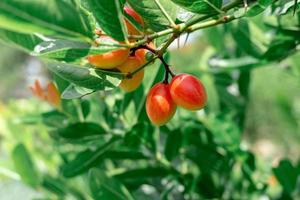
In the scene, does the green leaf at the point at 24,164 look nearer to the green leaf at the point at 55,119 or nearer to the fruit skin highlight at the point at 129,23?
the green leaf at the point at 55,119

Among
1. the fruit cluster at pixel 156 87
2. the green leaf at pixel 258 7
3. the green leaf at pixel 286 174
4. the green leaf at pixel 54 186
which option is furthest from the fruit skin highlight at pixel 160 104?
the green leaf at pixel 54 186

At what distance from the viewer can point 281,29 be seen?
941mm

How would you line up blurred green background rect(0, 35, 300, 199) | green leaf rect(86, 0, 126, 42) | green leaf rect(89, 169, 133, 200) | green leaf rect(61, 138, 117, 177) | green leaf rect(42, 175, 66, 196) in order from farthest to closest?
blurred green background rect(0, 35, 300, 199) → green leaf rect(42, 175, 66, 196) → green leaf rect(61, 138, 117, 177) → green leaf rect(89, 169, 133, 200) → green leaf rect(86, 0, 126, 42)

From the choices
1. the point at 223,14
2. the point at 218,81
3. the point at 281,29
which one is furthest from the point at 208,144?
the point at 223,14

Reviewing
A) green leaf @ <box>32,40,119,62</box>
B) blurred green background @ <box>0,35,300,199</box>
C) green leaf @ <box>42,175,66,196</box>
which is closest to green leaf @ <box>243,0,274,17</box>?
green leaf @ <box>32,40,119,62</box>

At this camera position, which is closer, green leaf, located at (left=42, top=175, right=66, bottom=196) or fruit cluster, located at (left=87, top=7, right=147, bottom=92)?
fruit cluster, located at (left=87, top=7, right=147, bottom=92)

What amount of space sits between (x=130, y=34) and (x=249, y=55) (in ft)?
1.51

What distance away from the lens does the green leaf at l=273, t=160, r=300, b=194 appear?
3.65ft

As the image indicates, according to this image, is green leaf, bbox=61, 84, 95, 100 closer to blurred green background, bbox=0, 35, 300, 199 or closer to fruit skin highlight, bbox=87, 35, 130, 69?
fruit skin highlight, bbox=87, 35, 130, 69

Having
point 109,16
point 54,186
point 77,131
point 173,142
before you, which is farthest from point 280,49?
point 54,186

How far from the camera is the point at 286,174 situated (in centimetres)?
112

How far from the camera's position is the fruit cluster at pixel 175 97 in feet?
2.00

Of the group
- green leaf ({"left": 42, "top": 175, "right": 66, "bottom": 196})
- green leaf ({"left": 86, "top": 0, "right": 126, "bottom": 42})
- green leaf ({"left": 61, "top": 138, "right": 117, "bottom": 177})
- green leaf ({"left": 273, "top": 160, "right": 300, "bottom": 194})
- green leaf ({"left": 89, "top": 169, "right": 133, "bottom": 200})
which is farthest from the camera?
green leaf ({"left": 42, "top": 175, "right": 66, "bottom": 196})

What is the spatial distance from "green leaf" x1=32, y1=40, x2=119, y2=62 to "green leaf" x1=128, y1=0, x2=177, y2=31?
7 centimetres
